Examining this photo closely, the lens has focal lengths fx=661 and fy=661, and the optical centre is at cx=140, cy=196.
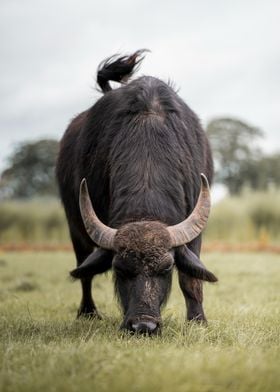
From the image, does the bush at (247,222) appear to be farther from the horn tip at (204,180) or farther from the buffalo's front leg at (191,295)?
the horn tip at (204,180)

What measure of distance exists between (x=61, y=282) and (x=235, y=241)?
12.3m

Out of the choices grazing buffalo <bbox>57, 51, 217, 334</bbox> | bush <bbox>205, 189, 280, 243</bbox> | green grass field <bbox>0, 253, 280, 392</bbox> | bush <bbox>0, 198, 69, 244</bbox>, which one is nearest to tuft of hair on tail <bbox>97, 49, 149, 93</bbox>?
grazing buffalo <bbox>57, 51, 217, 334</bbox>

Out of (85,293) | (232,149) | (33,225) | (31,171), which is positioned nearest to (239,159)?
(232,149)

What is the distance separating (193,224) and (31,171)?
164 ft

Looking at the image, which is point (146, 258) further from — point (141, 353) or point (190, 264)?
point (141, 353)

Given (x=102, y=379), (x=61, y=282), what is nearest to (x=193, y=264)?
(x=102, y=379)

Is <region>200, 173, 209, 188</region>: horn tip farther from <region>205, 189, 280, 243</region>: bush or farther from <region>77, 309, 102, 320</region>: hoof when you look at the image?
<region>205, 189, 280, 243</region>: bush

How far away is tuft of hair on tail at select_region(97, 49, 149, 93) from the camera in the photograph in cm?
812

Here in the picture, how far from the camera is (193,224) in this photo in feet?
18.6

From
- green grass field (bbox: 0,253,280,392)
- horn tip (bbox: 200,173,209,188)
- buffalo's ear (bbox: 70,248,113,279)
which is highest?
horn tip (bbox: 200,173,209,188)

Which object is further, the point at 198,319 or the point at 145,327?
the point at 198,319

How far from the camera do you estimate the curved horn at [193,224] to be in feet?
18.1

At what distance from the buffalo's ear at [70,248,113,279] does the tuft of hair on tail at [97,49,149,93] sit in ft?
9.78

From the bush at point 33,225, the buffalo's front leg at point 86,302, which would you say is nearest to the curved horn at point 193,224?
the buffalo's front leg at point 86,302
